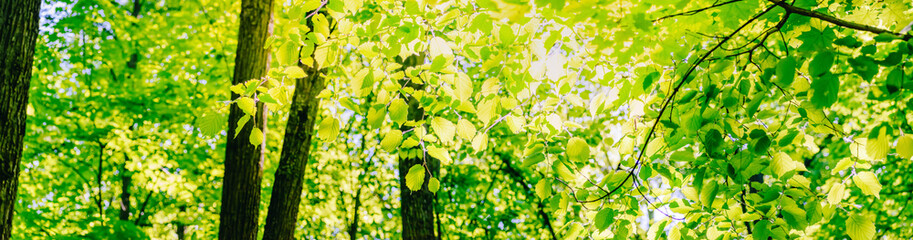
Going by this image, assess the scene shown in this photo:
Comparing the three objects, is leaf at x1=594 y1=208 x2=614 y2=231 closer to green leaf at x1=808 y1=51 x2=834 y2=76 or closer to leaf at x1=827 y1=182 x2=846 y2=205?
leaf at x1=827 y1=182 x2=846 y2=205

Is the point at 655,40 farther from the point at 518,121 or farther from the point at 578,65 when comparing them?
the point at 518,121

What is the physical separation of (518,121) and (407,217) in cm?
437

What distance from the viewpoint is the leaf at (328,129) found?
7.08 feet

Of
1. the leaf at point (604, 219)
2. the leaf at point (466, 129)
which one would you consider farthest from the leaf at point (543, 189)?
Answer: the leaf at point (466, 129)

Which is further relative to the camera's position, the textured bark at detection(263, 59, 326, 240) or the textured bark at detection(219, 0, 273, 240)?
the textured bark at detection(263, 59, 326, 240)

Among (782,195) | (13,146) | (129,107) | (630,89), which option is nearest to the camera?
(630,89)

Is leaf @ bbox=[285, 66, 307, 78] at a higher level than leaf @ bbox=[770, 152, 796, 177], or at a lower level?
higher

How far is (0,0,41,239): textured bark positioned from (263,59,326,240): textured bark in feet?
6.58

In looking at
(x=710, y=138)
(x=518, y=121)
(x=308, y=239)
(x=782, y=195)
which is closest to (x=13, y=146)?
(x=518, y=121)

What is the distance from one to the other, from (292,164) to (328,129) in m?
3.01

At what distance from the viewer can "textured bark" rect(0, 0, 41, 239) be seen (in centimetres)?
298

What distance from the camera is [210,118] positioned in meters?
2.20

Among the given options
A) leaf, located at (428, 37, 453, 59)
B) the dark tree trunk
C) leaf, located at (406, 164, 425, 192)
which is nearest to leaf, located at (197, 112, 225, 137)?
leaf, located at (406, 164, 425, 192)

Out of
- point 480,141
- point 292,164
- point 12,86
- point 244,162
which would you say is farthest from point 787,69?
point 292,164
